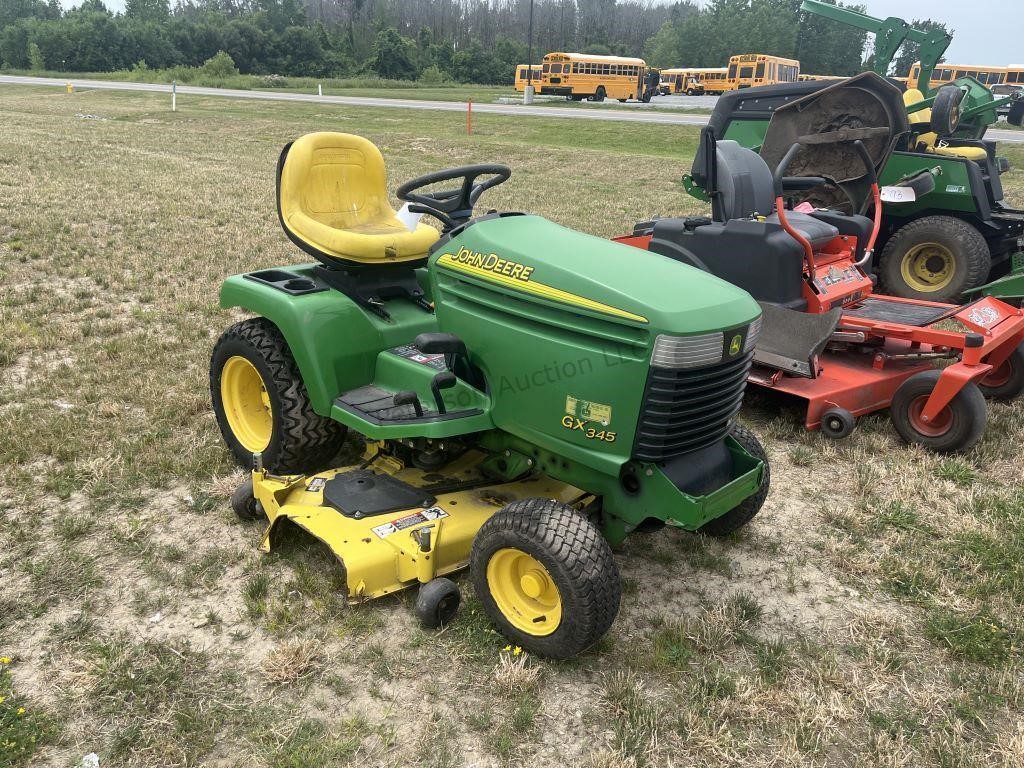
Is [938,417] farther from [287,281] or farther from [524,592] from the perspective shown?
[287,281]

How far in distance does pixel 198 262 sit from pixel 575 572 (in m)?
5.85

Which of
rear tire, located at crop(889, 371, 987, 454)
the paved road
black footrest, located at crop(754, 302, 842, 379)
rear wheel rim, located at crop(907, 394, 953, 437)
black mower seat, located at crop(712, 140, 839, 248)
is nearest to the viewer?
rear tire, located at crop(889, 371, 987, 454)

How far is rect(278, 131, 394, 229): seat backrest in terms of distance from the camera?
360cm

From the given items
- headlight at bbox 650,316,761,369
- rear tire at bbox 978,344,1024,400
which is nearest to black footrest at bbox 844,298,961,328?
rear tire at bbox 978,344,1024,400

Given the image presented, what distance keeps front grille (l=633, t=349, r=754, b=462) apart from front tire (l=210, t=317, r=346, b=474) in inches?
63.0

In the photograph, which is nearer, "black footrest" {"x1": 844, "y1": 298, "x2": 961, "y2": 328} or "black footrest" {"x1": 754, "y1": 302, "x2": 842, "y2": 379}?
"black footrest" {"x1": 754, "y1": 302, "x2": 842, "y2": 379}

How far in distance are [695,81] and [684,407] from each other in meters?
43.2

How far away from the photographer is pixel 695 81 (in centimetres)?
4144

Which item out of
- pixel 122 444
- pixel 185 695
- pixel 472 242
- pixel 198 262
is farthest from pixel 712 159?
pixel 198 262

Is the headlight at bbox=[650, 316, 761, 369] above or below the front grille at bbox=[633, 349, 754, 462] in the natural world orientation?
above

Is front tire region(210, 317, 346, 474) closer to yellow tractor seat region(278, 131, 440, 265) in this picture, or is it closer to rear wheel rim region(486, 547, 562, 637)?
yellow tractor seat region(278, 131, 440, 265)

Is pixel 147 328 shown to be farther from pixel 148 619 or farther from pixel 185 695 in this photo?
pixel 185 695

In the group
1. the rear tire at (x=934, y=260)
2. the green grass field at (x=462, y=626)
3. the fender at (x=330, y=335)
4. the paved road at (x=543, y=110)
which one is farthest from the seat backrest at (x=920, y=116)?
the paved road at (x=543, y=110)

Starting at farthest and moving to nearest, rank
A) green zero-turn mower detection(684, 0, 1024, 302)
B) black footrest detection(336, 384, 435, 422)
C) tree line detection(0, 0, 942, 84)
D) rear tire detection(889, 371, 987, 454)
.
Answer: tree line detection(0, 0, 942, 84) → green zero-turn mower detection(684, 0, 1024, 302) → rear tire detection(889, 371, 987, 454) → black footrest detection(336, 384, 435, 422)
